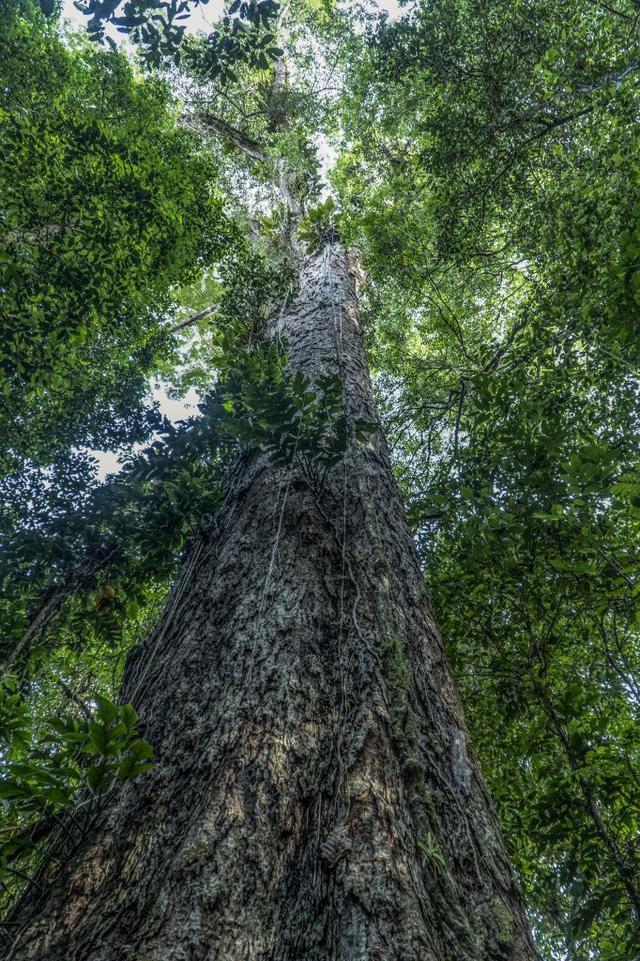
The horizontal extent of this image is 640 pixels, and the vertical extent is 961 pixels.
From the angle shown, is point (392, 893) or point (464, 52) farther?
point (464, 52)

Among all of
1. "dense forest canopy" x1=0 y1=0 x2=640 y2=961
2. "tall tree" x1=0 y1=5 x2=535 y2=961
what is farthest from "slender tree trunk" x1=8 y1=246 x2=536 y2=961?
"dense forest canopy" x1=0 y1=0 x2=640 y2=961

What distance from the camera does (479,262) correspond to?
6.61m

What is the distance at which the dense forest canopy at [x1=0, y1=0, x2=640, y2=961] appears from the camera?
2.73 metres

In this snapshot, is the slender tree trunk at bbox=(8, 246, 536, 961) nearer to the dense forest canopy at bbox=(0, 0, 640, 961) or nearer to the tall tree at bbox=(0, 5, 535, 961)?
the tall tree at bbox=(0, 5, 535, 961)

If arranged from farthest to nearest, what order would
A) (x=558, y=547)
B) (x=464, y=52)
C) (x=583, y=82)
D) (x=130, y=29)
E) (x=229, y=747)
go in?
(x=464, y=52) < (x=583, y=82) < (x=558, y=547) < (x=130, y=29) < (x=229, y=747)

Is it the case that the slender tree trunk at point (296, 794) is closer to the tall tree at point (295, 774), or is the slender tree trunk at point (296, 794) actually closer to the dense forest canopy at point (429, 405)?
the tall tree at point (295, 774)

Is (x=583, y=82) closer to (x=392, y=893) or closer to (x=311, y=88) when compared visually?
(x=392, y=893)

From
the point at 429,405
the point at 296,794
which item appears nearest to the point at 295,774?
the point at 296,794

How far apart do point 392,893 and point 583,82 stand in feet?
17.6

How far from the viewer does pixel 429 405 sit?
252 inches

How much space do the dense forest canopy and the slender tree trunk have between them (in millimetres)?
207

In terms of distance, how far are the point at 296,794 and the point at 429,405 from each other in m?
5.48

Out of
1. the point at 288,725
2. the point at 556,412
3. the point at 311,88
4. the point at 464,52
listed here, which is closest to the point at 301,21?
the point at 311,88

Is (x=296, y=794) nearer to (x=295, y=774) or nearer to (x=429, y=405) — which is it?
(x=295, y=774)
